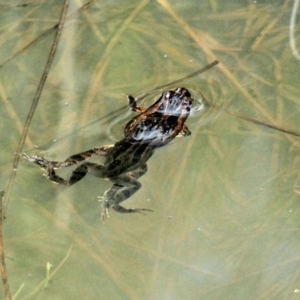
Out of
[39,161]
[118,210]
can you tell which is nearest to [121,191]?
[118,210]

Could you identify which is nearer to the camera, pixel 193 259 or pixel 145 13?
pixel 193 259

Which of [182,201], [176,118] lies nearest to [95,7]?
[176,118]

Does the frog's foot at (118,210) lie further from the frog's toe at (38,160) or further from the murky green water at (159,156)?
the frog's toe at (38,160)

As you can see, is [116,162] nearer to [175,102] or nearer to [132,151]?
[132,151]

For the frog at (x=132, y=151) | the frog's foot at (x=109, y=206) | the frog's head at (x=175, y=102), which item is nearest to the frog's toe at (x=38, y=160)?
the frog at (x=132, y=151)

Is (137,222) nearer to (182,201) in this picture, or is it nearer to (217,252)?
(182,201)

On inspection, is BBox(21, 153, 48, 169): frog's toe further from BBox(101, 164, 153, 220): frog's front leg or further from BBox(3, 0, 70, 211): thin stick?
BBox(101, 164, 153, 220): frog's front leg
